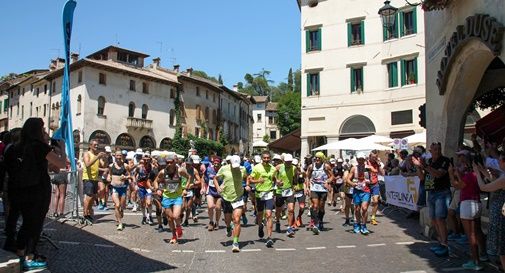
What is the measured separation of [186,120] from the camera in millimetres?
58469

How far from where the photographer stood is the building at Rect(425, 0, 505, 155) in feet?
25.3

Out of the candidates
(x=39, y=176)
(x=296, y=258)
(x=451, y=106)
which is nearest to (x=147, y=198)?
(x=296, y=258)

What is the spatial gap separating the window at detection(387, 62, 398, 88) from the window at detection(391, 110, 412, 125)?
1.77 m

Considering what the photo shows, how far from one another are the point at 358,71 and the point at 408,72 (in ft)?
10.6

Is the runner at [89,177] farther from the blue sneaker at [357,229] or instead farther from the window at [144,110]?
the window at [144,110]

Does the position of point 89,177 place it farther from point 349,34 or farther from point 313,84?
point 349,34

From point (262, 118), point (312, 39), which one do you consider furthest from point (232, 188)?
point (262, 118)

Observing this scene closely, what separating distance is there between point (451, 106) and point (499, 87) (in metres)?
2.64

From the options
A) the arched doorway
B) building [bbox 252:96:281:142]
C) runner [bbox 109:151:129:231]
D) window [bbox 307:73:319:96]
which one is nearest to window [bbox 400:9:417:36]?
the arched doorway

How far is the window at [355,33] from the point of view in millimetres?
31062

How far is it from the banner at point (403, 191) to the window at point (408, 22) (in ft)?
57.1

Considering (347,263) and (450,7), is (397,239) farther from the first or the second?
(450,7)

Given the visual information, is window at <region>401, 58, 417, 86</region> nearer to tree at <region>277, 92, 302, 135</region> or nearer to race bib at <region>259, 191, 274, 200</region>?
race bib at <region>259, 191, 274, 200</region>

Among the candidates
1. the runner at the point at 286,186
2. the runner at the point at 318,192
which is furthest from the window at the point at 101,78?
the runner at the point at 286,186
